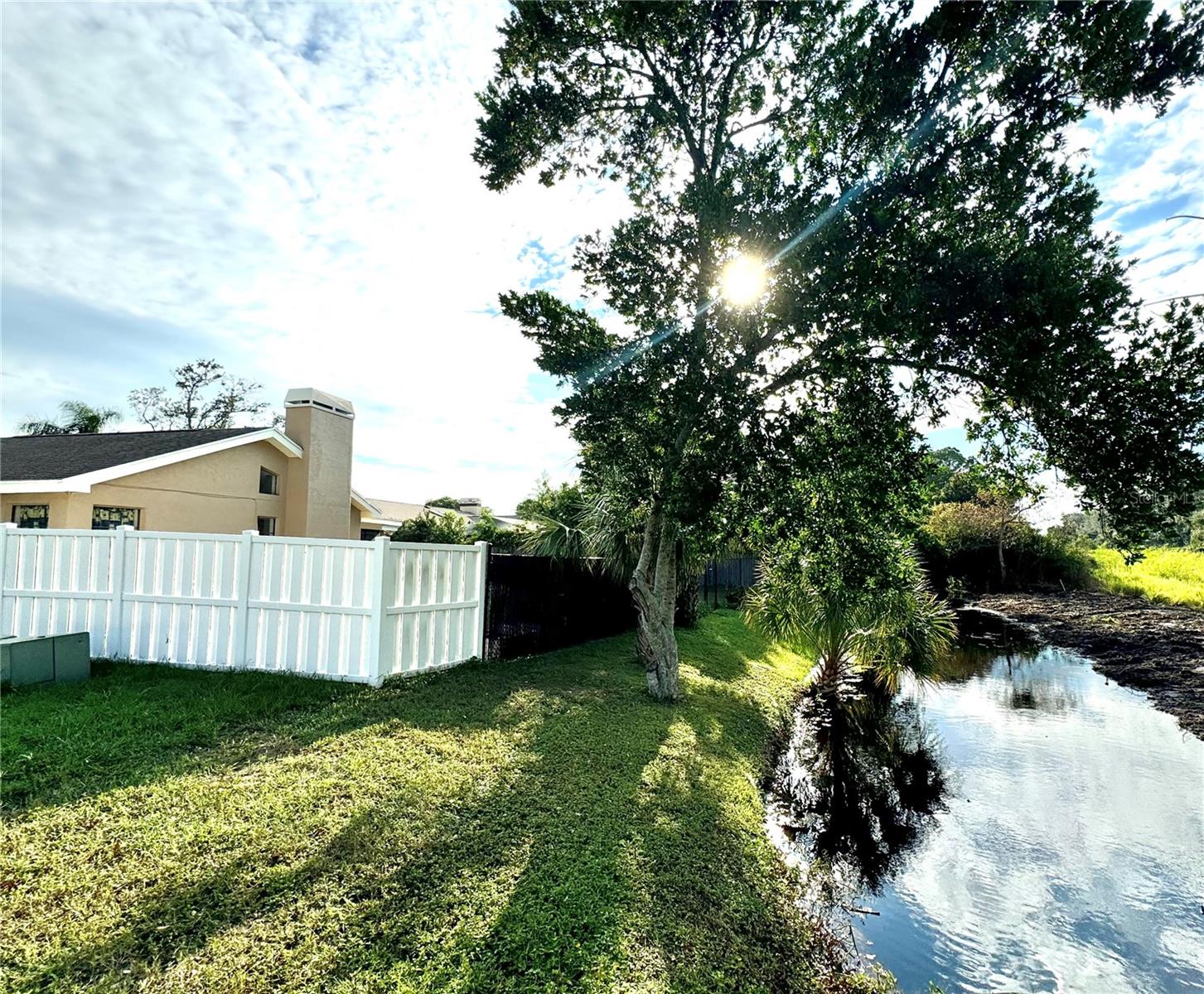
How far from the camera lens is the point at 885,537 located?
6273mm

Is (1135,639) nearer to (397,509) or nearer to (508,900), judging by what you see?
(508,900)

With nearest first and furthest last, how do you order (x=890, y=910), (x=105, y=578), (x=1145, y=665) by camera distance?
(x=890, y=910)
(x=105, y=578)
(x=1145, y=665)

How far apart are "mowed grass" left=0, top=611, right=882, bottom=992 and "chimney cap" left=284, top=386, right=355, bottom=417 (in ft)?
35.3

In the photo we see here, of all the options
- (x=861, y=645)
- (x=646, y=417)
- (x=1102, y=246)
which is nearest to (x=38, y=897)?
(x=646, y=417)

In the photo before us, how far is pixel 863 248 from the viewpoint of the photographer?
4914 mm

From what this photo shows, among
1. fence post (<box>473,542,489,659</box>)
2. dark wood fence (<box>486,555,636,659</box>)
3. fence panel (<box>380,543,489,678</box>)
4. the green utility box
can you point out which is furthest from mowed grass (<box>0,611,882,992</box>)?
dark wood fence (<box>486,555,636,659</box>)

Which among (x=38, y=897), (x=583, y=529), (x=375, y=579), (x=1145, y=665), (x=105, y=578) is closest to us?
(x=38, y=897)

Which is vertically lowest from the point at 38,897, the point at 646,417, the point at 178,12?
the point at 38,897

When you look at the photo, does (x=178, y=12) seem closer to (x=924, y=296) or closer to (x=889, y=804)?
(x=924, y=296)

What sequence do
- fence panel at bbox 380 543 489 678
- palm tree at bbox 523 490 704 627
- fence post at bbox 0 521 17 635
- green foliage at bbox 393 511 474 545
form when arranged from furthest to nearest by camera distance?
green foliage at bbox 393 511 474 545 → palm tree at bbox 523 490 704 627 → fence post at bbox 0 521 17 635 → fence panel at bbox 380 543 489 678

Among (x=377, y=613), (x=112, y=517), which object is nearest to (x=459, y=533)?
(x=112, y=517)

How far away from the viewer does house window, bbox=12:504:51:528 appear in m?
11.4

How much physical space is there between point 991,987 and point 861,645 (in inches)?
252

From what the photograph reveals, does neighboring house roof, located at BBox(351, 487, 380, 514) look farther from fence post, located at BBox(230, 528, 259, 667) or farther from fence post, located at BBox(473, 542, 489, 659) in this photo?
fence post, located at BBox(230, 528, 259, 667)
